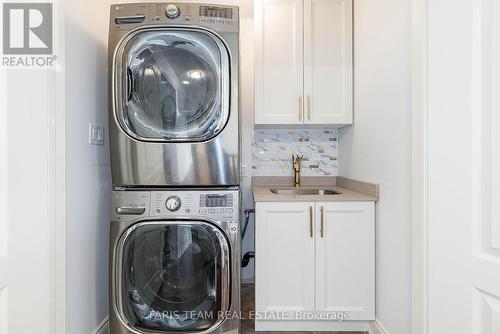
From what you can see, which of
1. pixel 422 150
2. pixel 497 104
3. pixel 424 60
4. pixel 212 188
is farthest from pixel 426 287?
pixel 212 188

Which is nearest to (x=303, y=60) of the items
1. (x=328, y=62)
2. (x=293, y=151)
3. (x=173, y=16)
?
(x=328, y=62)

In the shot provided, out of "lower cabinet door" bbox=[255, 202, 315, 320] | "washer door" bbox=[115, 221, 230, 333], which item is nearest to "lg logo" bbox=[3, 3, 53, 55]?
"washer door" bbox=[115, 221, 230, 333]

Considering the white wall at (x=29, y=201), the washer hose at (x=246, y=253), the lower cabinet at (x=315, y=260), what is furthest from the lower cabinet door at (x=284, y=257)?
the white wall at (x=29, y=201)

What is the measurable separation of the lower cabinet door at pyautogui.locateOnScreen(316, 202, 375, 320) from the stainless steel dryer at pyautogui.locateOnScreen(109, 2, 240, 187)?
0.71 metres

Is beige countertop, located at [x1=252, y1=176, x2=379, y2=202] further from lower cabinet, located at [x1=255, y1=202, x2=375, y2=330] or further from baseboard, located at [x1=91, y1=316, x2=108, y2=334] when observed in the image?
baseboard, located at [x1=91, y1=316, x2=108, y2=334]

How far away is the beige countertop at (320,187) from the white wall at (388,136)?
74mm

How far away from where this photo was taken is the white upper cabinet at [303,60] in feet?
6.90

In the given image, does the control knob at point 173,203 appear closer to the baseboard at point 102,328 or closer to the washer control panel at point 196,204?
the washer control panel at point 196,204

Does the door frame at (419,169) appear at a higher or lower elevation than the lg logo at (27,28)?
lower

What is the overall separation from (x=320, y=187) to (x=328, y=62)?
3.49 ft

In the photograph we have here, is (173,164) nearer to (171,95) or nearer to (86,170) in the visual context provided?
(171,95)

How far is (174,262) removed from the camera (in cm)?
159

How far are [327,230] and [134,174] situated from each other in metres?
1.22

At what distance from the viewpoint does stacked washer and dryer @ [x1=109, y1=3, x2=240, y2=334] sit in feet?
4.99
